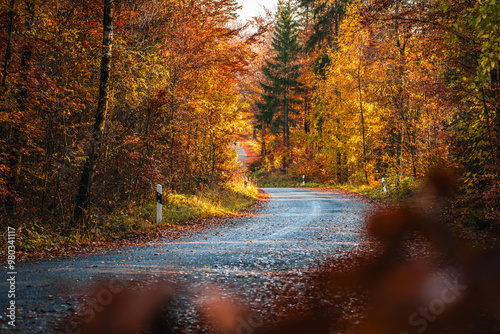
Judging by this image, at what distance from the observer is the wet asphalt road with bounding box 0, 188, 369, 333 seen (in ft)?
13.5

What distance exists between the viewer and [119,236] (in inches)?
368

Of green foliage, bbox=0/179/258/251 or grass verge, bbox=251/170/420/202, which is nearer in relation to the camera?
green foliage, bbox=0/179/258/251

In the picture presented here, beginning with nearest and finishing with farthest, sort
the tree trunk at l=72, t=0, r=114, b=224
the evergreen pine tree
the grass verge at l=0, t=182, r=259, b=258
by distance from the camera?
the grass verge at l=0, t=182, r=259, b=258 < the tree trunk at l=72, t=0, r=114, b=224 < the evergreen pine tree

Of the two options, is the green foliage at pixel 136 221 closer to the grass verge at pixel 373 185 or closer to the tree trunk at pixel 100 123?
the tree trunk at pixel 100 123

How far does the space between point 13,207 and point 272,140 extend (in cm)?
4127

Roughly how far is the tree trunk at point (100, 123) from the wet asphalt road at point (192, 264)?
2.54 metres

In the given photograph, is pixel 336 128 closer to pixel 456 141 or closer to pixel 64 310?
pixel 456 141

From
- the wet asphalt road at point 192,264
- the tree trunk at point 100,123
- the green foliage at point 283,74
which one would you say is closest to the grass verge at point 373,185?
the green foliage at point 283,74

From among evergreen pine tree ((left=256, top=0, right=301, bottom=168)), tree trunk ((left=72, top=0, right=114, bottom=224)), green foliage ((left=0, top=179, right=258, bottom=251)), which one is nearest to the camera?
green foliage ((left=0, top=179, right=258, bottom=251))

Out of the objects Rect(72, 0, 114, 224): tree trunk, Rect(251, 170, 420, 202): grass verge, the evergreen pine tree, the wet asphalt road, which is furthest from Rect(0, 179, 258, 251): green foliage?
the evergreen pine tree

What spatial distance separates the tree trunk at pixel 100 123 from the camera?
9469 millimetres

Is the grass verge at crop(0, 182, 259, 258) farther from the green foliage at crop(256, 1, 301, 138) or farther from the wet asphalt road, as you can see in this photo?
the green foliage at crop(256, 1, 301, 138)

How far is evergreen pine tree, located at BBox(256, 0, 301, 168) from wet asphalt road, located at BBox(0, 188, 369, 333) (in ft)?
115

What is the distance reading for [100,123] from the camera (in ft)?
31.8
